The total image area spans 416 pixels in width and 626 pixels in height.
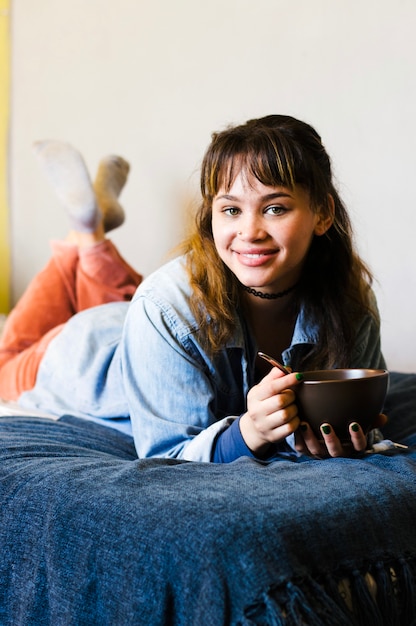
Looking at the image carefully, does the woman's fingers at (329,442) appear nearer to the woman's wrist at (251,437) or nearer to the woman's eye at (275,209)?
the woman's wrist at (251,437)

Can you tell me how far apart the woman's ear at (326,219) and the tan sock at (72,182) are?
3.24 feet

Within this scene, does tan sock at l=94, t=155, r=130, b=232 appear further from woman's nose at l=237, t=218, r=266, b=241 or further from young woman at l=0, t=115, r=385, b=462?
woman's nose at l=237, t=218, r=266, b=241

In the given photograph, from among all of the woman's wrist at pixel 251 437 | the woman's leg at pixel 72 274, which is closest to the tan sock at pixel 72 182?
the woman's leg at pixel 72 274

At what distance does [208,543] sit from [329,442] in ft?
1.17

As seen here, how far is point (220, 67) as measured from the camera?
2730mm

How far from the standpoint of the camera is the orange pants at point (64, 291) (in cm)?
213

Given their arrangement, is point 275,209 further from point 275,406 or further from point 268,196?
point 275,406

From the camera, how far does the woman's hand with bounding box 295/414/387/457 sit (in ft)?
3.62

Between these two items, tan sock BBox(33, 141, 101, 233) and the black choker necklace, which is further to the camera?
tan sock BBox(33, 141, 101, 233)

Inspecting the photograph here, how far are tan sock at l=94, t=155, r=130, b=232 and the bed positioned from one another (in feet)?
4.48

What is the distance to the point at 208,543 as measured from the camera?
31.6 inches

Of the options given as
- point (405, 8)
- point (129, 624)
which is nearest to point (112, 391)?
point (129, 624)

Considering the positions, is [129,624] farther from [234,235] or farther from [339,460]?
[234,235]

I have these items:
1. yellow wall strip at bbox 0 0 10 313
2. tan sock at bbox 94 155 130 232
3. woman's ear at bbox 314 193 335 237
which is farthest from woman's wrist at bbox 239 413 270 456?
yellow wall strip at bbox 0 0 10 313
